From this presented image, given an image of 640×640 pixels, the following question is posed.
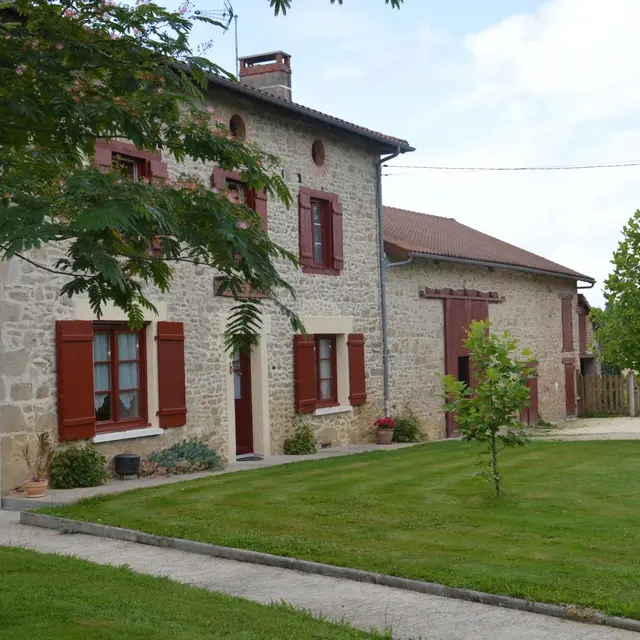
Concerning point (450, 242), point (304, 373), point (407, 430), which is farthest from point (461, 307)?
point (304, 373)

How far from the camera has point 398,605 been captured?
6.39m

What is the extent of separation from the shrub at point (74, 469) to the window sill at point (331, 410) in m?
5.35

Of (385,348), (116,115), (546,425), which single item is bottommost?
(546,425)

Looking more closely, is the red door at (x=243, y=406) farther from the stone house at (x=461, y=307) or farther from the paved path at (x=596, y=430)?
the paved path at (x=596, y=430)

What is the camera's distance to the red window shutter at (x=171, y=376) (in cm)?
1302

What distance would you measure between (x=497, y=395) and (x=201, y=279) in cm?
561

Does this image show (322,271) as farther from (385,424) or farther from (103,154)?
(103,154)

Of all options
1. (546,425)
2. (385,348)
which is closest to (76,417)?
(385,348)

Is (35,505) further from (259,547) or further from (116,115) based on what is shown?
(116,115)

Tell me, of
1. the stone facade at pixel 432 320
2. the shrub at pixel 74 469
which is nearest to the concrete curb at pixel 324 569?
the shrub at pixel 74 469

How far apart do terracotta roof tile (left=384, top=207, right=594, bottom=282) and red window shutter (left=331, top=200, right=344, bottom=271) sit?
5.52 feet

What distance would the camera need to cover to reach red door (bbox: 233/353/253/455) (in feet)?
49.9

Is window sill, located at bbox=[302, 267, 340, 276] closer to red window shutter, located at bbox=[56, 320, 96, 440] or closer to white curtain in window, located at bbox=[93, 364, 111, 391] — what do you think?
white curtain in window, located at bbox=[93, 364, 111, 391]

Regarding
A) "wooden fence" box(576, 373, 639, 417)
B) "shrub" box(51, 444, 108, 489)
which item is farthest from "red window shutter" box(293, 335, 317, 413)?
"wooden fence" box(576, 373, 639, 417)
